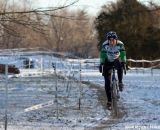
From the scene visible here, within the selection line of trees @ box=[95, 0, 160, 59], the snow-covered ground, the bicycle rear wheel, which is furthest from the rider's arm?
line of trees @ box=[95, 0, 160, 59]

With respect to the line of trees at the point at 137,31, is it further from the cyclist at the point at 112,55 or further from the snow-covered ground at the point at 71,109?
the cyclist at the point at 112,55

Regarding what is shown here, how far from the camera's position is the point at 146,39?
A: 170 ft

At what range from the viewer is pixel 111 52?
44.1ft

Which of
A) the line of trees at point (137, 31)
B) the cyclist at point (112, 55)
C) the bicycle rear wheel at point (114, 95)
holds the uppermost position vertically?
the line of trees at point (137, 31)

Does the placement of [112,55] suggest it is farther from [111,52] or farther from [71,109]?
[71,109]

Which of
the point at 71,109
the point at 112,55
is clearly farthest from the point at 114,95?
the point at 71,109

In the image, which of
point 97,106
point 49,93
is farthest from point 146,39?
point 97,106

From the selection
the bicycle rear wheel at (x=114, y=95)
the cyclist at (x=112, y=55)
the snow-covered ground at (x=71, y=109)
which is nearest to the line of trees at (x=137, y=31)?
the snow-covered ground at (x=71, y=109)

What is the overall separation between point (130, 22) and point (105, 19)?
3.45m

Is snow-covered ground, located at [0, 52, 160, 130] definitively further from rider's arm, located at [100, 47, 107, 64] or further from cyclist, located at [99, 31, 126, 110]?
rider's arm, located at [100, 47, 107, 64]

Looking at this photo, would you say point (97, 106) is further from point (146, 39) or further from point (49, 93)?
point (146, 39)

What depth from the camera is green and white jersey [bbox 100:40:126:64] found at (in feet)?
43.9

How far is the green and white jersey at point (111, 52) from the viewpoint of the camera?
1339cm

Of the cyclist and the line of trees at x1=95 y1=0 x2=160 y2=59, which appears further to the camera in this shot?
the line of trees at x1=95 y1=0 x2=160 y2=59
